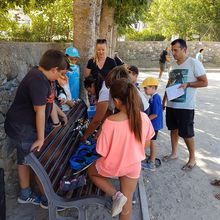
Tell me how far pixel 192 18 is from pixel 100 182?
25624 millimetres

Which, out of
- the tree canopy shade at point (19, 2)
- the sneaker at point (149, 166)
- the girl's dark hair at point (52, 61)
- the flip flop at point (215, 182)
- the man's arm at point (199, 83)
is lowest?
the flip flop at point (215, 182)

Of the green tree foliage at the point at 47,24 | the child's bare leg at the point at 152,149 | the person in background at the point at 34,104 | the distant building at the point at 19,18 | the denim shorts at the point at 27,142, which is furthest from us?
the distant building at the point at 19,18

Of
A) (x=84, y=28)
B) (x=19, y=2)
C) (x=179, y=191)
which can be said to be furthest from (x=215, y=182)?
(x=19, y=2)

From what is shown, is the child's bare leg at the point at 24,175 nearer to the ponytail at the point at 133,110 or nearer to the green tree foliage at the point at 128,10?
the ponytail at the point at 133,110

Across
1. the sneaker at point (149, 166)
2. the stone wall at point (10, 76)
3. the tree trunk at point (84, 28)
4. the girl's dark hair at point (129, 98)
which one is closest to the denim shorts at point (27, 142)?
the stone wall at point (10, 76)

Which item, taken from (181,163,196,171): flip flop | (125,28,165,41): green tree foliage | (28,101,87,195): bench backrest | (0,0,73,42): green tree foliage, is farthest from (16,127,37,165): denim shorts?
(125,28,165,41): green tree foliage

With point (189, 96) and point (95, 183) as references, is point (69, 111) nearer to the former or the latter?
point (95, 183)

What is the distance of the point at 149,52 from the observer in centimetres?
2347

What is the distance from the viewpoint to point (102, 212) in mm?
3477

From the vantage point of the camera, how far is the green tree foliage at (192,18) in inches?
1023

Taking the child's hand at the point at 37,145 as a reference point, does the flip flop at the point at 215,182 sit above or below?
below

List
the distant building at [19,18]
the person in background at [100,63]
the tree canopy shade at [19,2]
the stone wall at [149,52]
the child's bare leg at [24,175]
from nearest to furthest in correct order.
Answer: the child's bare leg at [24,175], the person in background at [100,63], the tree canopy shade at [19,2], the distant building at [19,18], the stone wall at [149,52]

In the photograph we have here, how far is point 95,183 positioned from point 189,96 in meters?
2.24

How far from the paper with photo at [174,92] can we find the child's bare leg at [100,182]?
2.02m
